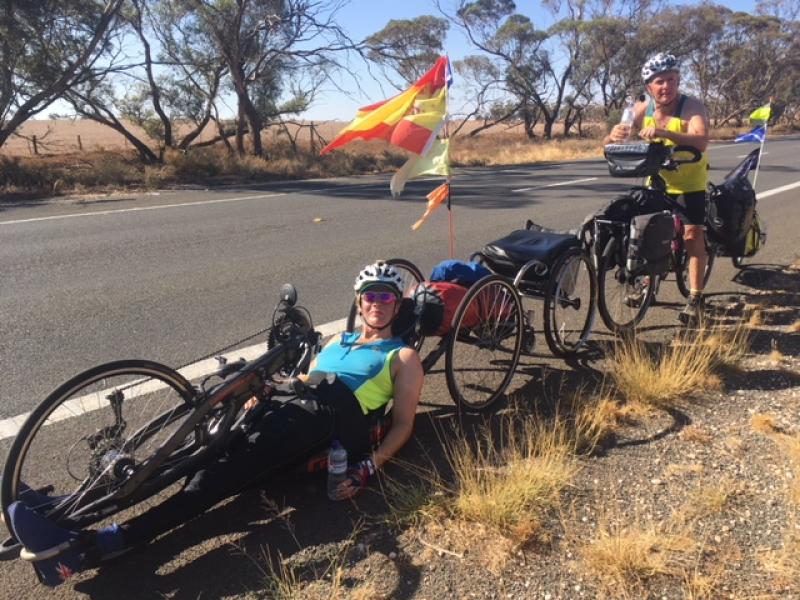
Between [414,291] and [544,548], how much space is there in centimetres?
158

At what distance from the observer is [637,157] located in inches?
169

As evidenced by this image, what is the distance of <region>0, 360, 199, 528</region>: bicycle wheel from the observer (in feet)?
7.67

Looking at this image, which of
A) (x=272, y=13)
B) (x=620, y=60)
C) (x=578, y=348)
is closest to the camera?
(x=578, y=348)

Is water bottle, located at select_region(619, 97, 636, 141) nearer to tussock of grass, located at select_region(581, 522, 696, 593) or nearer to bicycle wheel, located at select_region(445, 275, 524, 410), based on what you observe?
bicycle wheel, located at select_region(445, 275, 524, 410)

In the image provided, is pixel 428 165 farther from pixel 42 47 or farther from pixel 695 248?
pixel 42 47

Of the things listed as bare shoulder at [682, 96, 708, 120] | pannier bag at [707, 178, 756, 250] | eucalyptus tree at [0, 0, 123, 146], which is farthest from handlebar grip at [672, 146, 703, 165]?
eucalyptus tree at [0, 0, 123, 146]

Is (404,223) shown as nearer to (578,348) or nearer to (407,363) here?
(578,348)

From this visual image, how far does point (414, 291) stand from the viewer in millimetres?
3424

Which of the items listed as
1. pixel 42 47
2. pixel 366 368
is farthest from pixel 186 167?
pixel 366 368

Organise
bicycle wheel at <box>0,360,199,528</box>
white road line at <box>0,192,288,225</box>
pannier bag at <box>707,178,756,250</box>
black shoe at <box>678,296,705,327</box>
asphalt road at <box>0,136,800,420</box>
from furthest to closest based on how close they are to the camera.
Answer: white road line at <box>0,192,288,225</box>, pannier bag at <box>707,178,756,250</box>, black shoe at <box>678,296,705,327</box>, asphalt road at <box>0,136,800,420</box>, bicycle wheel at <box>0,360,199,528</box>

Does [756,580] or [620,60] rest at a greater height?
[620,60]

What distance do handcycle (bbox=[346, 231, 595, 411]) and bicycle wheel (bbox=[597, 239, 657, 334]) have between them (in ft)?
0.60

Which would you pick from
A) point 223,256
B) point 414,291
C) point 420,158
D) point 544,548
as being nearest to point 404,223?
point 223,256

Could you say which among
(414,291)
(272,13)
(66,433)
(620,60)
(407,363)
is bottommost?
(66,433)
